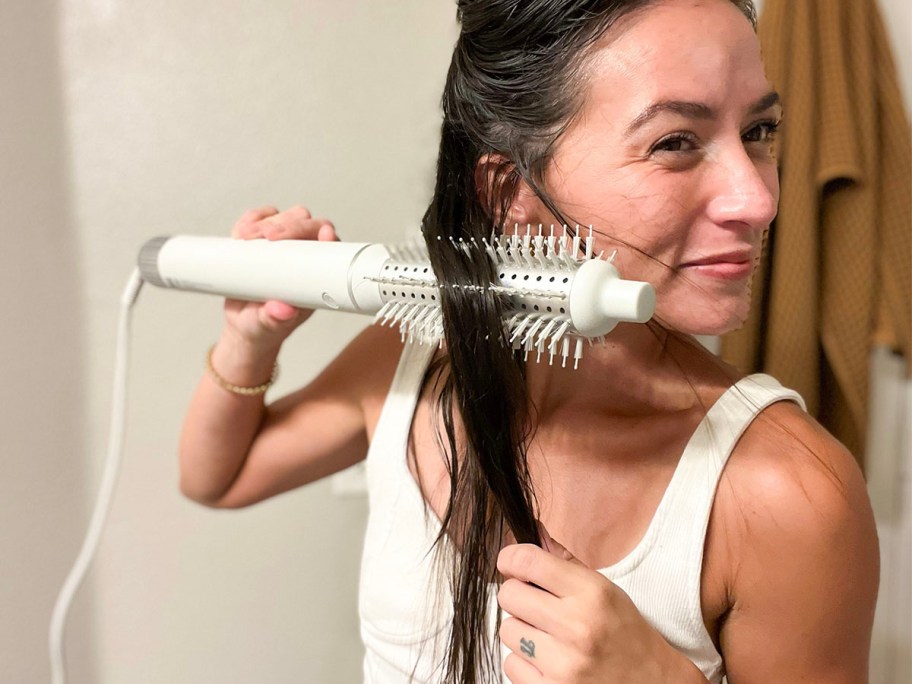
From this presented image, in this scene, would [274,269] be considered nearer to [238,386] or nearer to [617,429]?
[238,386]

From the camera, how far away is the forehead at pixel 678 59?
52 cm

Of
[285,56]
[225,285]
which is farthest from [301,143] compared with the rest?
[225,285]

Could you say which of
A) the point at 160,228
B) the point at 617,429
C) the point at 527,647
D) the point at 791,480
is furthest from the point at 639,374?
the point at 160,228

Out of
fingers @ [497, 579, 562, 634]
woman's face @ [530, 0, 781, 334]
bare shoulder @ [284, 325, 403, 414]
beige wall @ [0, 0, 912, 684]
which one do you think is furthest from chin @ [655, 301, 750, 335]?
beige wall @ [0, 0, 912, 684]

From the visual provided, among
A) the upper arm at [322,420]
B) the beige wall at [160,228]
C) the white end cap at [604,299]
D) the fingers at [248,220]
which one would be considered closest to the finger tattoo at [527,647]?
the white end cap at [604,299]

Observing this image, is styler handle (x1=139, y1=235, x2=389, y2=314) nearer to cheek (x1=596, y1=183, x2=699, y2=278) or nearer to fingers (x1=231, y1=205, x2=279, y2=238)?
fingers (x1=231, y1=205, x2=279, y2=238)

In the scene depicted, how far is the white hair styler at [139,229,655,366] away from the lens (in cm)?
44

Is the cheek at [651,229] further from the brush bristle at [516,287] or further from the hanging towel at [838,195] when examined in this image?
the hanging towel at [838,195]

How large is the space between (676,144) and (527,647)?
36cm

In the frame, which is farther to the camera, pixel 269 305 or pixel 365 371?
pixel 365 371

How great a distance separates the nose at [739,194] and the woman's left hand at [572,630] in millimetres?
264

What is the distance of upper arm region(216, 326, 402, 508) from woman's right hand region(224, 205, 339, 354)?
9 cm

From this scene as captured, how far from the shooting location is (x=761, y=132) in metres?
0.58

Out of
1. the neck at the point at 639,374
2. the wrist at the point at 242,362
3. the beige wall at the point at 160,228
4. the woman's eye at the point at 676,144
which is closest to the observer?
the woman's eye at the point at 676,144
